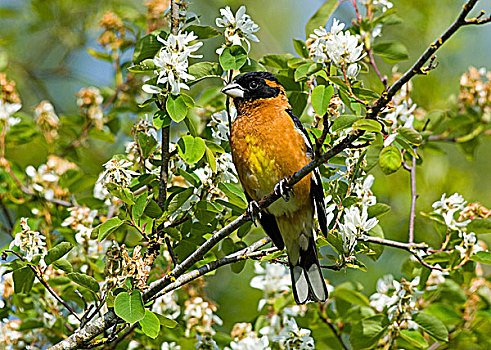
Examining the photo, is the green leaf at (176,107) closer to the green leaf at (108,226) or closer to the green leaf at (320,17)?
the green leaf at (108,226)

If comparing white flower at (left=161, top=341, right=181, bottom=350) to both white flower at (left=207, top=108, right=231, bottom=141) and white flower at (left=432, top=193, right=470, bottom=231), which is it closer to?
white flower at (left=207, top=108, right=231, bottom=141)

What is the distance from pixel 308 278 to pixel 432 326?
788 millimetres

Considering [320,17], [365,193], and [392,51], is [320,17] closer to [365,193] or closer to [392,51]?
[392,51]

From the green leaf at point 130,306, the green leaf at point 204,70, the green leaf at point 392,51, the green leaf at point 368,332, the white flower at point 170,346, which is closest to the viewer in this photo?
the green leaf at point 130,306

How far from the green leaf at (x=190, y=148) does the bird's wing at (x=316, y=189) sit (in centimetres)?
71

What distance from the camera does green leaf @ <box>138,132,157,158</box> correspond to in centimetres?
323

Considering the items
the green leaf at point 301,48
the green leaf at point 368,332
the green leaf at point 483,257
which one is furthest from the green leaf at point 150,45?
the green leaf at point 483,257

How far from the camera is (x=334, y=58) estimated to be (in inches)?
126

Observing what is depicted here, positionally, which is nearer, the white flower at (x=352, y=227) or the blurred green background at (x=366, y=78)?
the white flower at (x=352, y=227)

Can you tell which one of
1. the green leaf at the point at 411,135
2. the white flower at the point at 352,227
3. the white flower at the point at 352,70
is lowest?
the white flower at the point at 352,227

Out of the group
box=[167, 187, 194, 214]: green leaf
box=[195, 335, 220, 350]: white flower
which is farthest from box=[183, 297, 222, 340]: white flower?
box=[167, 187, 194, 214]: green leaf

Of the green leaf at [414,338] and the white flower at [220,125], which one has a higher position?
the white flower at [220,125]

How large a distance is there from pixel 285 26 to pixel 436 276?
6.44m

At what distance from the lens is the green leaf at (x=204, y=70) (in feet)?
10.7
